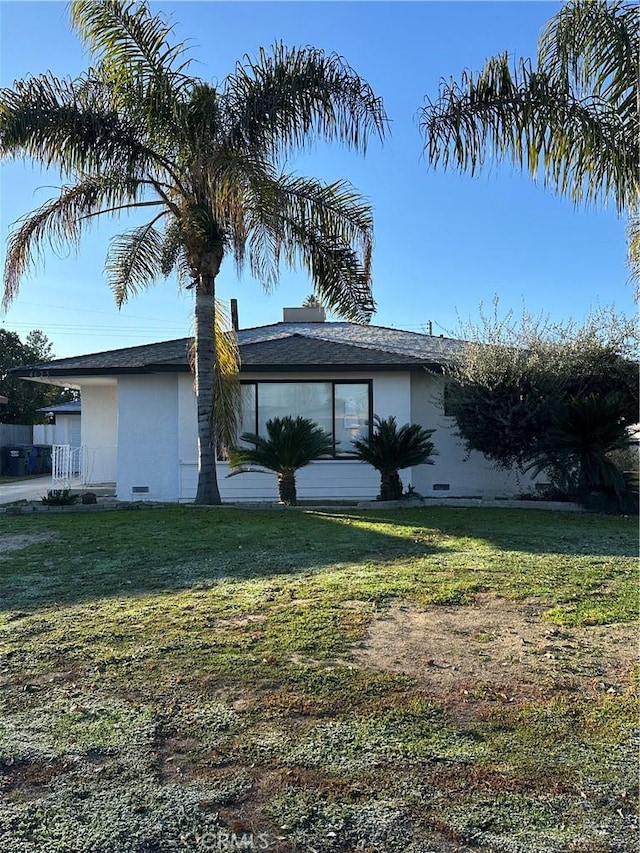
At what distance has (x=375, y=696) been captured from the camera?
3.14m

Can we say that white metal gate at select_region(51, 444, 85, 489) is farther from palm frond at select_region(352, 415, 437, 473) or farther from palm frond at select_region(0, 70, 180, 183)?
palm frond at select_region(352, 415, 437, 473)

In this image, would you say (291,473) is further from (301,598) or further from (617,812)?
(617,812)

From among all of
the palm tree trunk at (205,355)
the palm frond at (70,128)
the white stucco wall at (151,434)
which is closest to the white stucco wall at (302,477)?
the white stucco wall at (151,434)

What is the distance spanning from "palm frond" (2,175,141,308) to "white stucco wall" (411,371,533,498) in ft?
22.3

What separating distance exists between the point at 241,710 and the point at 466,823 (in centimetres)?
123

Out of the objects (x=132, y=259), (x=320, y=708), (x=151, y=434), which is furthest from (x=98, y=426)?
(x=320, y=708)

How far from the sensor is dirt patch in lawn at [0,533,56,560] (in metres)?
7.48

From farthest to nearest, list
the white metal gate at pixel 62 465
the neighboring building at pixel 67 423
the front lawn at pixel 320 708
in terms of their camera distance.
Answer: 1. the neighboring building at pixel 67 423
2. the white metal gate at pixel 62 465
3. the front lawn at pixel 320 708

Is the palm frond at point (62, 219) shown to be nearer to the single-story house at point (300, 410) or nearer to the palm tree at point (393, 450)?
the single-story house at point (300, 410)

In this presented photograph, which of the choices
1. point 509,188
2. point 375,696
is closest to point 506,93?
point 509,188

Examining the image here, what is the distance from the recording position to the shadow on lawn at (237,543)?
5.75 metres

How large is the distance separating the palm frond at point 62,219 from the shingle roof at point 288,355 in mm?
2860

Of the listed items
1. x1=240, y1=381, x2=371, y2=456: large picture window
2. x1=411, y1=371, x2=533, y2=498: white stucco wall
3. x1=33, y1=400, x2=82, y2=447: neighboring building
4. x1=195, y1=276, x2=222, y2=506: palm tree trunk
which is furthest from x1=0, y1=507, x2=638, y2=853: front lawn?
x1=33, y1=400, x2=82, y2=447: neighboring building

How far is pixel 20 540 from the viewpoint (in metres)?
8.05
